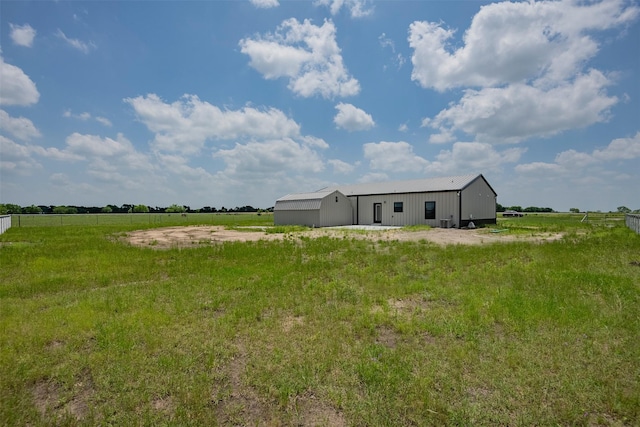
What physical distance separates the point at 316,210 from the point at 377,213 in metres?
5.94

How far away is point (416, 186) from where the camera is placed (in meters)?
28.6

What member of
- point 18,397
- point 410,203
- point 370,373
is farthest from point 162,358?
point 410,203

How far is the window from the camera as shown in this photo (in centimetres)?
2631

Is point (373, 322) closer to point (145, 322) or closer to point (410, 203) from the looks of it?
point (145, 322)

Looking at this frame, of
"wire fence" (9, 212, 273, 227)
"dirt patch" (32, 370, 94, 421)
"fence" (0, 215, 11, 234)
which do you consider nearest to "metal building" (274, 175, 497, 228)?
"wire fence" (9, 212, 273, 227)

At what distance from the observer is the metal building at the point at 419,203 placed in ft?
83.3

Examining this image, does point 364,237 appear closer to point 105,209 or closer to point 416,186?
point 416,186

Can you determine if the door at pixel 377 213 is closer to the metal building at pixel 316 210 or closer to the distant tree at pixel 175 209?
the metal building at pixel 316 210

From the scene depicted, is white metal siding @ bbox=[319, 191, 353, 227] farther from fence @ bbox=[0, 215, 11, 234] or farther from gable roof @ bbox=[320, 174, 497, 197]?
fence @ bbox=[0, 215, 11, 234]

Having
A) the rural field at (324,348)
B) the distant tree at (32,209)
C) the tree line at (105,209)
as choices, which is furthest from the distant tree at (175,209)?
the rural field at (324,348)

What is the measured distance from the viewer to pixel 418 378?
3809 mm

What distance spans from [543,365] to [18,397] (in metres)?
6.02

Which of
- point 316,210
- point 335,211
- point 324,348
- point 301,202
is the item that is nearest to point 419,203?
point 335,211

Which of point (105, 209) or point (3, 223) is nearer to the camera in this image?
point (3, 223)
